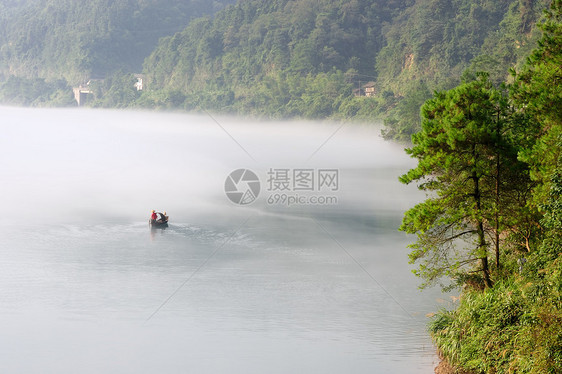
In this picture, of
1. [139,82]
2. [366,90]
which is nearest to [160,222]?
[366,90]

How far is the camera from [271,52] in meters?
75.5

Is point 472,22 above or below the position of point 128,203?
above

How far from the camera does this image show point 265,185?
1531 inches

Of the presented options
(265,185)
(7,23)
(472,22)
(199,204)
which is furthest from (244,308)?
(7,23)

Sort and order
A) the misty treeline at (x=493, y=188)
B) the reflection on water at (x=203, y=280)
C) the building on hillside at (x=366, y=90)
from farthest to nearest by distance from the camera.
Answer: the building on hillside at (x=366, y=90) → the reflection on water at (x=203, y=280) → the misty treeline at (x=493, y=188)

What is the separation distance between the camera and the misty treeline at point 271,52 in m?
54.7

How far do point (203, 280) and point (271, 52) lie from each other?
191ft

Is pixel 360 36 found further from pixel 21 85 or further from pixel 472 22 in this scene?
pixel 21 85

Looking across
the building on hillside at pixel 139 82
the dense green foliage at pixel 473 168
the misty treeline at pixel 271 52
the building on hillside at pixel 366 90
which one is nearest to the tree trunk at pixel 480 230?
the dense green foliage at pixel 473 168

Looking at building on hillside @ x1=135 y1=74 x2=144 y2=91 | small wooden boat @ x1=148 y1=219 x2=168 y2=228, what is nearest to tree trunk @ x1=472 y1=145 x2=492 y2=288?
small wooden boat @ x1=148 y1=219 x2=168 y2=228

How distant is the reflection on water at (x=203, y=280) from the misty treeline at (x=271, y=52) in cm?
1450

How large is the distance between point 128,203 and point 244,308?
17128 millimetres

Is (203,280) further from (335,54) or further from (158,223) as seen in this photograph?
(335,54)

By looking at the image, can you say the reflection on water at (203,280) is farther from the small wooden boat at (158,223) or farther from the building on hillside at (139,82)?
the building on hillside at (139,82)
